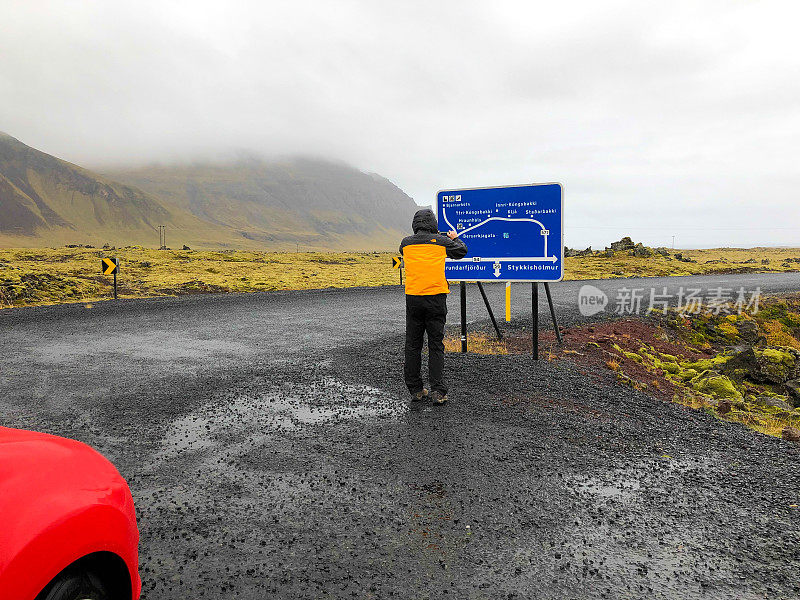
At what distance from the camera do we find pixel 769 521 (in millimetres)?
3984

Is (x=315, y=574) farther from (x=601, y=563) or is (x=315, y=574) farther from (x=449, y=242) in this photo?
(x=449, y=242)

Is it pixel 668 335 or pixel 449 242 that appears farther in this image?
pixel 668 335

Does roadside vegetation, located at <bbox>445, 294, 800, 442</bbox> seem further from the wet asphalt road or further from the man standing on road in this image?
the man standing on road

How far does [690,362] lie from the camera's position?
12344 millimetres

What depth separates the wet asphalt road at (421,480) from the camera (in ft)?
10.9

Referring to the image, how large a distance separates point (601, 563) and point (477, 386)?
174 inches

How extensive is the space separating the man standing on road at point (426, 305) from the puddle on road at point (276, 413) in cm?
48

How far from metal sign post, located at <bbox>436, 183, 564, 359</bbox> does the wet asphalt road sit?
1.77 m

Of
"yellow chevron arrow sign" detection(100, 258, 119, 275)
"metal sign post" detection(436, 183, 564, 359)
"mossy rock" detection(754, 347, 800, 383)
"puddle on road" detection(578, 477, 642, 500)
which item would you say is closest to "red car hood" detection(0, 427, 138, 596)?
"puddle on road" detection(578, 477, 642, 500)

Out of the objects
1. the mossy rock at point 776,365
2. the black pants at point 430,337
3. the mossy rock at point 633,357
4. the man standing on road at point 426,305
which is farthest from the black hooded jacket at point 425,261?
the mossy rock at point 776,365

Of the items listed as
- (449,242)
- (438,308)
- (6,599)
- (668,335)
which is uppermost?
(449,242)

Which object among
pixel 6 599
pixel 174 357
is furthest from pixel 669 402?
pixel 174 357

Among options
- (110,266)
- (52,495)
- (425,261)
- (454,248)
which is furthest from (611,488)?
(110,266)

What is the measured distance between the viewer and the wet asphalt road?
332 centimetres
